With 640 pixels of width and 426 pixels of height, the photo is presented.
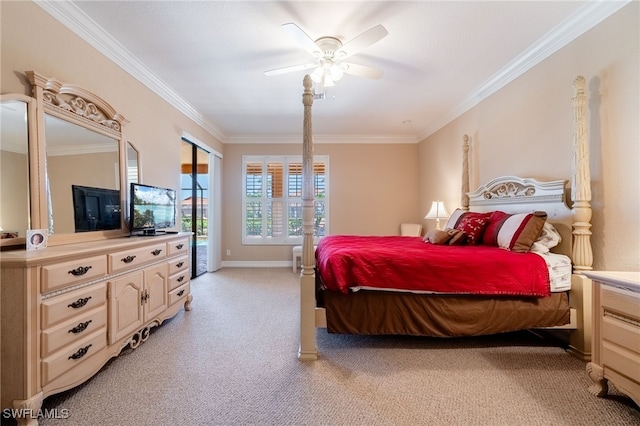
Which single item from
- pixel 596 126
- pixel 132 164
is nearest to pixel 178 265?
pixel 132 164

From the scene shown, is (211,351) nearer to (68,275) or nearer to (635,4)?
(68,275)

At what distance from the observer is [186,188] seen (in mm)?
5629

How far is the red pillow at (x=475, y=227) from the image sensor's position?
9.38 ft

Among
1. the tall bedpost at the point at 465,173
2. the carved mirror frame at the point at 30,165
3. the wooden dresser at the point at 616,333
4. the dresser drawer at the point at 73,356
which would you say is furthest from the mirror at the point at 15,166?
the tall bedpost at the point at 465,173

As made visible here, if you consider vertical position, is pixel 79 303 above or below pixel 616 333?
above

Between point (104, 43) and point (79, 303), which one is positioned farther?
point (104, 43)

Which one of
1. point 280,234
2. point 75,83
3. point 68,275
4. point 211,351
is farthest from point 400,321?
point 280,234

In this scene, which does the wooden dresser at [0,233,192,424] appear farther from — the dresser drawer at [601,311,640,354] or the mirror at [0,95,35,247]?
the dresser drawer at [601,311,640,354]

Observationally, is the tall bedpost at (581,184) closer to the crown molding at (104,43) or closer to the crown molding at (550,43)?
the crown molding at (550,43)

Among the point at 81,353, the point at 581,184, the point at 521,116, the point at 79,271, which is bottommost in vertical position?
the point at 81,353

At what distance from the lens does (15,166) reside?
5.56 feet

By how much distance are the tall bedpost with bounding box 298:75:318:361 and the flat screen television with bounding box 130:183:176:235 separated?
1.62 m

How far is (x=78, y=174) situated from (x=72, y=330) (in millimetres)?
1182

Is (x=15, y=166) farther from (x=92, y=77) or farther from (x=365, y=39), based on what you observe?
(x=365, y=39)
